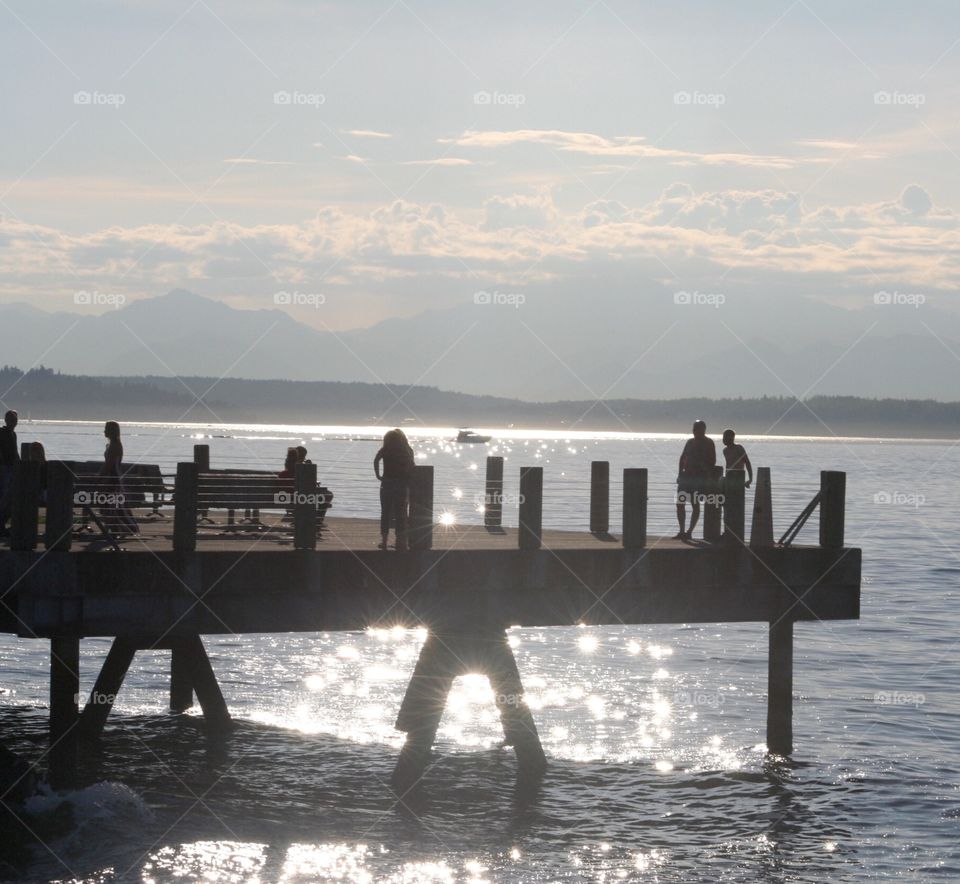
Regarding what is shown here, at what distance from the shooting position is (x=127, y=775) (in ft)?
69.8

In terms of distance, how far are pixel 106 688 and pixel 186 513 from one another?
7024 millimetres

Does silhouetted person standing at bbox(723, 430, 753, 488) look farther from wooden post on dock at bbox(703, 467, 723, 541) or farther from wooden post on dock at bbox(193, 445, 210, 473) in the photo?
wooden post on dock at bbox(193, 445, 210, 473)

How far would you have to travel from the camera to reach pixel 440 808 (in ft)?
65.2

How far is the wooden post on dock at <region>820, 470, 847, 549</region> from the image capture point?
21.9 m

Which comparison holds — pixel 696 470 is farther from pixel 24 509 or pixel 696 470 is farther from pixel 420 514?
pixel 24 509

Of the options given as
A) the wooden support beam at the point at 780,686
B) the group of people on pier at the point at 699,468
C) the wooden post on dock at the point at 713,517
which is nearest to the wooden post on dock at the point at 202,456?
the group of people on pier at the point at 699,468

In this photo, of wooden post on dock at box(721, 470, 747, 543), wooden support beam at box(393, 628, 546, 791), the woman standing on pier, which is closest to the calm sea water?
wooden support beam at box(393, 628, 546, 791)

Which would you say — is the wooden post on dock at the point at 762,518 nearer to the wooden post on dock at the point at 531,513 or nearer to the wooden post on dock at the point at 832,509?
the wooden post on dock at the point at 832,509

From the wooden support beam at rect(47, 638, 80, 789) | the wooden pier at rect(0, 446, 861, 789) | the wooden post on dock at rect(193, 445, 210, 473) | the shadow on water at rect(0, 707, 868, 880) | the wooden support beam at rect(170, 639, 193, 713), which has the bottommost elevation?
the shadow on water at rect(0, 707, 868, 880)

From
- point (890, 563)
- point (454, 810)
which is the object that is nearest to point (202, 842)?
point (454, 810)

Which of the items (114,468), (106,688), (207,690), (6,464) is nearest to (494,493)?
(114,468)

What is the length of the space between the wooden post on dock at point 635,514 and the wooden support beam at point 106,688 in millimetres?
8129

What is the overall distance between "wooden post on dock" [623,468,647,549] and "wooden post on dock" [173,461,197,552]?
6.02 m

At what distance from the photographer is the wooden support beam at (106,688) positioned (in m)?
22.6
